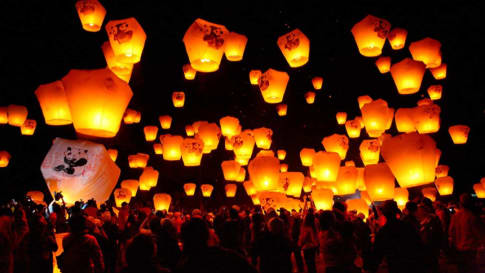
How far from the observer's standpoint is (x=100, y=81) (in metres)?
5.00

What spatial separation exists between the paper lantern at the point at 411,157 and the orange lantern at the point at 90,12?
19.1 ft

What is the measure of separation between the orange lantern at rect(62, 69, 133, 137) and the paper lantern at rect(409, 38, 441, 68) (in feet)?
23.1

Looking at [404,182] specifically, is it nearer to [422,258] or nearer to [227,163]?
[422,258]

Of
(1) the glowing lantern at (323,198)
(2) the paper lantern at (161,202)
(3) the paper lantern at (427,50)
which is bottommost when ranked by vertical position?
A: (2) the paper lantern at (161,202)

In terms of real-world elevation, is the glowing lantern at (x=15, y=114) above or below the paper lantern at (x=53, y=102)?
below

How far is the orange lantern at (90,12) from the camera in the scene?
7.82m

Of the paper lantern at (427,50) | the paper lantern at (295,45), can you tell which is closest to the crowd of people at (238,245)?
the paper lantern at (295,45)

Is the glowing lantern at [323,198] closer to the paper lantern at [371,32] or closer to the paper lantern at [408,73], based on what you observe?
the paper lantern at [408,73]

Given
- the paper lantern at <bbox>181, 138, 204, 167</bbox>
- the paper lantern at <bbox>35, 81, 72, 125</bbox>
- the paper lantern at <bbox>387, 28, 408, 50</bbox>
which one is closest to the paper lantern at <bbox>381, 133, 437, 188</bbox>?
the paper lantern at <bbox>387, 28, 408, 50</bbox>

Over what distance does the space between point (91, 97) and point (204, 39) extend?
2.30 metres

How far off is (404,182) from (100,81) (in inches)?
191

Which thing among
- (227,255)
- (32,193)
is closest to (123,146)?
(32,193)

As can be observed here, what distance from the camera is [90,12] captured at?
25.8 ft

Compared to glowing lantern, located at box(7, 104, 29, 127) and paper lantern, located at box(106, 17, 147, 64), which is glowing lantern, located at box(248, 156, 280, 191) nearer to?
paper lantern, located at box(106, 17, 147, 64)
